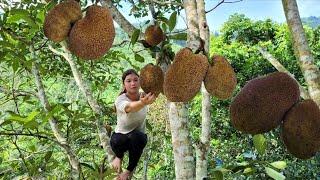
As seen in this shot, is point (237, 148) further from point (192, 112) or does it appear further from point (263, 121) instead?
point (263, 121)

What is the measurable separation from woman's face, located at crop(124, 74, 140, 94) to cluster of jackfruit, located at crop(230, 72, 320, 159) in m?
1.54

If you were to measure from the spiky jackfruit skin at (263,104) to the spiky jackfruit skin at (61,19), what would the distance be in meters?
0.50

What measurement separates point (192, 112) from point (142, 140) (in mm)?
6125

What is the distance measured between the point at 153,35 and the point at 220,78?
32 cm

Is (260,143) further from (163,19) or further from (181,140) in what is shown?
(163,19)

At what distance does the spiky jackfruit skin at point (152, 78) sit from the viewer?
1.47 m

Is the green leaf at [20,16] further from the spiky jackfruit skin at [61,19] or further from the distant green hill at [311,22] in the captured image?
the distant green hill at [311,22]

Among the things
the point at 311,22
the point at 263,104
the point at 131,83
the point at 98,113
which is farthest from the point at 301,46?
the point at 311,22

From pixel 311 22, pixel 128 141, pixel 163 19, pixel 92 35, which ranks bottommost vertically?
pixel 128 141

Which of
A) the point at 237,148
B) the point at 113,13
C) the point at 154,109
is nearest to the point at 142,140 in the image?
the point at 113,13

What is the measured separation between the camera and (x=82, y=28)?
1194 millimetres

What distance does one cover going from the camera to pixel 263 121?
1.15m

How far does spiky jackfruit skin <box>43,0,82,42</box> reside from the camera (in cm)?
120

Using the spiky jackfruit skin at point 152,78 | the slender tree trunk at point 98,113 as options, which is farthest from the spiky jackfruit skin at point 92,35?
the slender tree trunk at point 98,113
